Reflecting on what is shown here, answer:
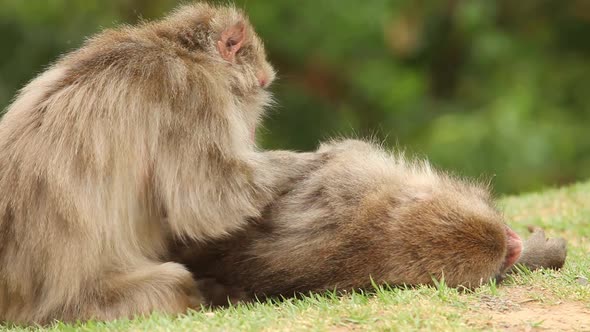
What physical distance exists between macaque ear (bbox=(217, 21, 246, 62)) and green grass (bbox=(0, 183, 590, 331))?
137 cm

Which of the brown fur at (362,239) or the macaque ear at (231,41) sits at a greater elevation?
the macaque ear at (231,41)

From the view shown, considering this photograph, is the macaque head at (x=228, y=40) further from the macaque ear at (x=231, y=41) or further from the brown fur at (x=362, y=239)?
the brown fur at (x=362, y=239)

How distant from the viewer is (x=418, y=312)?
3.86m

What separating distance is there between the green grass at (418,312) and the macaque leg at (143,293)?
0.12 metres

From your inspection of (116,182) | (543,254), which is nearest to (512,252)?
(543,254)

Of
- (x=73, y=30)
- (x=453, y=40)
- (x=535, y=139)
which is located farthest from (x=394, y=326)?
(x=453, y=40)

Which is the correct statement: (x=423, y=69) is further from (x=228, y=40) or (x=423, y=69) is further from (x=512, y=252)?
(x=512, y=252)

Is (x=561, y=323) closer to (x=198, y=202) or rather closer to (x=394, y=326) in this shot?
(x=394, y=326)

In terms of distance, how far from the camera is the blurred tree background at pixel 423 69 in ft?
39.2

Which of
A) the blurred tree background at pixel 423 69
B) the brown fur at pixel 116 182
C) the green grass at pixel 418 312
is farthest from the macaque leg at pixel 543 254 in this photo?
the blurred tree background at pixel 423 69

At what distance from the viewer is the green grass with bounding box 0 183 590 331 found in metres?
3.78

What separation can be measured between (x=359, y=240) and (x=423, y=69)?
404 inches

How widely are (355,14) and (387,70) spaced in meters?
1.48

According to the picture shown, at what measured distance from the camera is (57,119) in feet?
13.9
